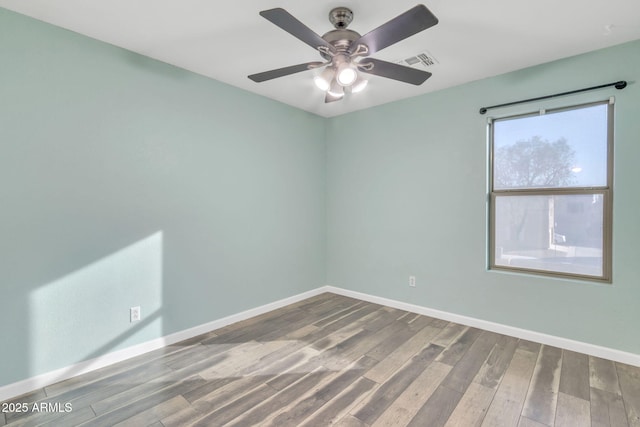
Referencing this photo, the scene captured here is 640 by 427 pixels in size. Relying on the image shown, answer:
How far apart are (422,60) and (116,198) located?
293 centimetres

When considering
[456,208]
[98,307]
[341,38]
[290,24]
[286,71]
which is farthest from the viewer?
[456,208]

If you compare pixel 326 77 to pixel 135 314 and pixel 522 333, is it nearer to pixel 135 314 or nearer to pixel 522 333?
pixel 135 314

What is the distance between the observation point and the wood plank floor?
71.5 inches

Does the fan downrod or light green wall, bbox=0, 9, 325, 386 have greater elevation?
the fan downrod

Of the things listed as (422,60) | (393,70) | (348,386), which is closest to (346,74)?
(393,70)

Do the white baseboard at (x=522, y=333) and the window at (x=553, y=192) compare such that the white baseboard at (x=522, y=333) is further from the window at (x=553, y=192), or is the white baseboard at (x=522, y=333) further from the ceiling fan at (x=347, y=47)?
the ceiling fan at (x=347, y=47)

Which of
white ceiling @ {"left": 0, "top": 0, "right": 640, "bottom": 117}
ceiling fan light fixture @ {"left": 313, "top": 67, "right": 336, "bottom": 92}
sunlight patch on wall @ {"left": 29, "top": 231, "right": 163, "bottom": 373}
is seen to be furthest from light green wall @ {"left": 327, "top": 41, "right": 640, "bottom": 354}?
sunlight patch on wall @ {"left": 29, "top": 231, "right": 163, "bottom": 373}

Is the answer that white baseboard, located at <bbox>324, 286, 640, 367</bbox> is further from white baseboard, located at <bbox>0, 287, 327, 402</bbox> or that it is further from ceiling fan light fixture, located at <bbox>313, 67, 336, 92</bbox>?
ceiling fan light fixture, located at <bbox>313, 67, 336, 92</bbox>

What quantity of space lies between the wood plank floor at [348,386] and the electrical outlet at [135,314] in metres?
0.34

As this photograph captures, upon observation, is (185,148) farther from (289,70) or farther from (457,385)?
(457,385)

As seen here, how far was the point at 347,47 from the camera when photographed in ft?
6.56

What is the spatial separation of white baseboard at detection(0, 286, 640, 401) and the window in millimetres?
603

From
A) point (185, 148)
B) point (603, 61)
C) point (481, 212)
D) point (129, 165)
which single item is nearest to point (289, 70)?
point (185, 148)

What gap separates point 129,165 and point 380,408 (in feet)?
8.90
